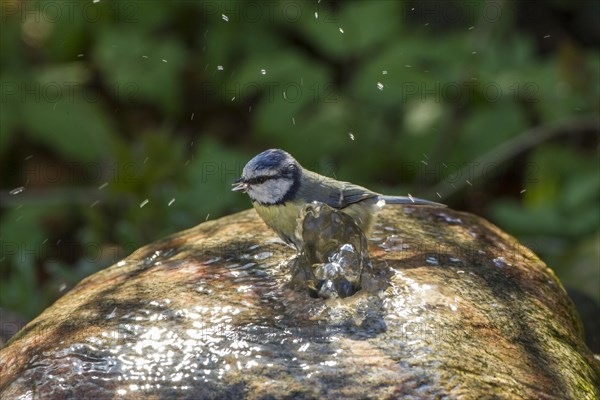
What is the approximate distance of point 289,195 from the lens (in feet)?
11.3

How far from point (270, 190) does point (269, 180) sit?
0.17ft

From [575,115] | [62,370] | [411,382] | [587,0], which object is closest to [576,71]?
[575,115]

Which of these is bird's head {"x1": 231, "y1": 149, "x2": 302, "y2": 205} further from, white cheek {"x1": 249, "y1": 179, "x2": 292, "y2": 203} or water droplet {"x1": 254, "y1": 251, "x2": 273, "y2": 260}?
water droplet {"x1": 254, "y1": 251, "x2": 273, "y2": 260}

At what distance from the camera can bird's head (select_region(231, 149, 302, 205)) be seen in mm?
3400

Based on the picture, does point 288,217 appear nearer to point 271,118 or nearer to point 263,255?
point 263,255

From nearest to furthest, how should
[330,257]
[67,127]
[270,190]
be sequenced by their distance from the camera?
[330,257], [270,190], [67,127]

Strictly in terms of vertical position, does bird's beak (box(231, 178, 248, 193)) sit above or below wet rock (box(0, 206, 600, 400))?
above

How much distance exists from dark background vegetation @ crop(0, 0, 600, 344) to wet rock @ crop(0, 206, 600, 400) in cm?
165

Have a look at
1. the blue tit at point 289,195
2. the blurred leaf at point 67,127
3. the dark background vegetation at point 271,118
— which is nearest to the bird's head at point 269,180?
the blue tit at point 289,195

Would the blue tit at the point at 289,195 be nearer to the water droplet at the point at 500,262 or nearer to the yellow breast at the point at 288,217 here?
the yellow breast at the point at 288,217

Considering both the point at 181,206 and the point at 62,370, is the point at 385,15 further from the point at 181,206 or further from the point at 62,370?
the point at 62,370

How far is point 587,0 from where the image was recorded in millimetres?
7367

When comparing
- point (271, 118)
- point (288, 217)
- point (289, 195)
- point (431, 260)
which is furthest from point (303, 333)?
point (271, 118)

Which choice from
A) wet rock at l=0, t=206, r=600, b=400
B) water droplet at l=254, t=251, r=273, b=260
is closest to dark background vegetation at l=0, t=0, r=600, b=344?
water droplet at l=254, t=251, r=273, b=260
